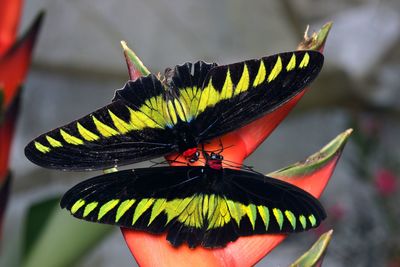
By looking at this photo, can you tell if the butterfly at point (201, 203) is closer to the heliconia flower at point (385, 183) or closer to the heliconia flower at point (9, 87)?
the heliconia flower at point (9, 87)

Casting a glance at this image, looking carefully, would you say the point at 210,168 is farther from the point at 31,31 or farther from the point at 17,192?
the point at 17,192

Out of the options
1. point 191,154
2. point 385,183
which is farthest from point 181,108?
point 385,183

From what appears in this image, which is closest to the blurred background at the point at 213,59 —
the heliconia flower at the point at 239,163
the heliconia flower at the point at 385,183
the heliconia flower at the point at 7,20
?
the heliconia flower at the point at 385,183

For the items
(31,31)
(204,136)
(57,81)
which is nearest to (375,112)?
(57,81)

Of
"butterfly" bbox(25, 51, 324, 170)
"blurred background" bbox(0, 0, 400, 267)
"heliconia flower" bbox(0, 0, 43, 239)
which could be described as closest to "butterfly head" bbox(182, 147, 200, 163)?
"butterfly" bbox(25, 51, 324, 170)

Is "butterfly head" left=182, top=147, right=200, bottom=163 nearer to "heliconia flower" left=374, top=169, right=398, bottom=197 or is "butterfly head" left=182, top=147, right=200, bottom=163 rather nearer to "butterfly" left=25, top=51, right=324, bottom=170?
"butterfly" left=25, top=51, right=324, bottom=170

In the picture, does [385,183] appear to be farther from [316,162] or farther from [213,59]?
[316,162]
